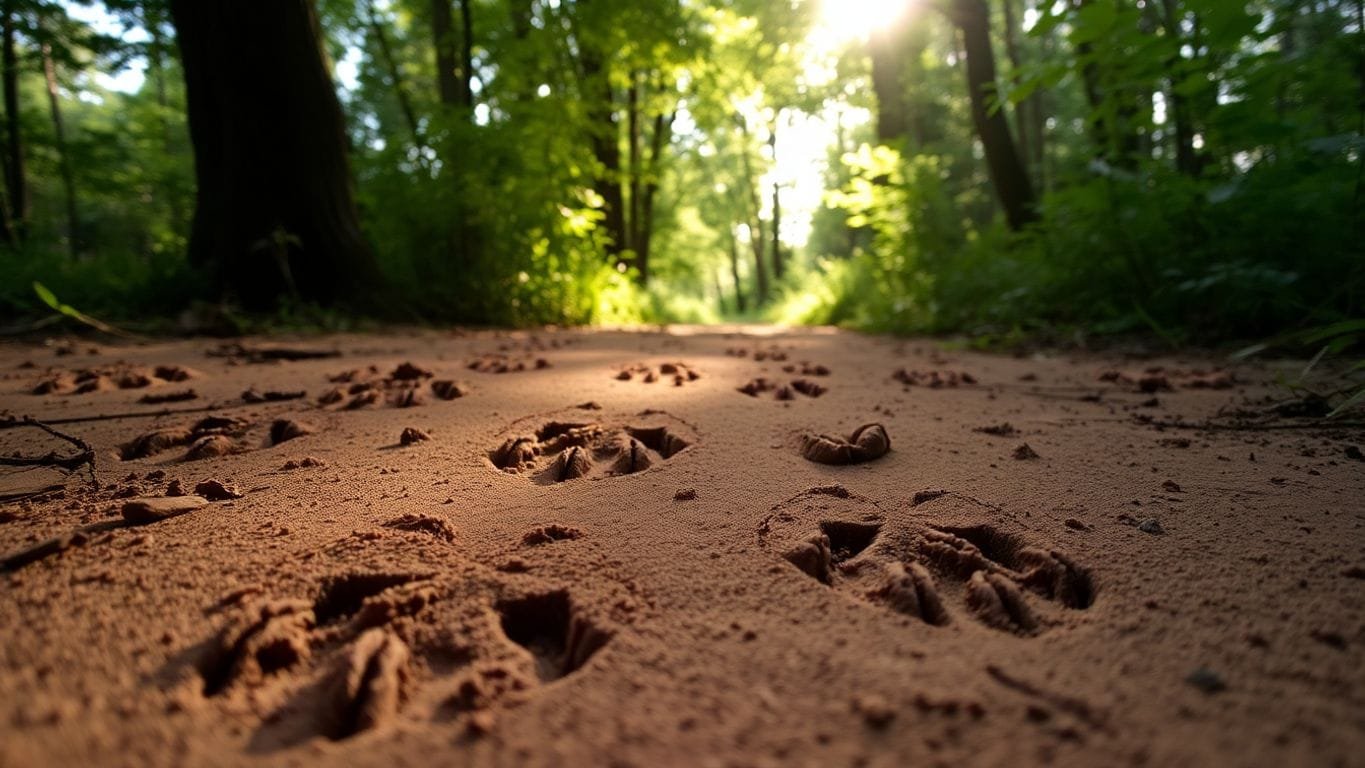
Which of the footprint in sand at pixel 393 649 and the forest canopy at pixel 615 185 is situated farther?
the forest canopy at pixel 615 185

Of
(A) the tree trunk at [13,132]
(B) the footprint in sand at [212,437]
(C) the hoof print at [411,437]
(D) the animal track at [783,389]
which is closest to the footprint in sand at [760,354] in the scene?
(D) the animal track at [783,389]

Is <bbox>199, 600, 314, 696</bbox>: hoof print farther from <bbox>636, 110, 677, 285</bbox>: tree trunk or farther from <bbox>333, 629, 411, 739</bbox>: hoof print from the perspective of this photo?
<bbox>636, 110, 677, 285</bbox>: tree trunk

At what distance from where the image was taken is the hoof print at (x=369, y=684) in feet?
2.66

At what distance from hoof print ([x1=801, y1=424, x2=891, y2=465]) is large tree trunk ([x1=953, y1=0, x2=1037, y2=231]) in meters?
6.97

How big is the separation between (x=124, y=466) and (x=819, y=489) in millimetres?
1808

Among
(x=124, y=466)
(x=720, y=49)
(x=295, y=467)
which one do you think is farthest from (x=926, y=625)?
(x=720, y=49)

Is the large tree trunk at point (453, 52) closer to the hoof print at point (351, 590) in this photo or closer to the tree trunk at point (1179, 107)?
the tree trunk at point (1179, 107)

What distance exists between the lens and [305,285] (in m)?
5.11

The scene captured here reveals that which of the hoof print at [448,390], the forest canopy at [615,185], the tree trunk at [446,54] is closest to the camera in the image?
the hoof print at [448,390]

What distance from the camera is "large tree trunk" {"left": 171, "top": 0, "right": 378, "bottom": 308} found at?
488 cm

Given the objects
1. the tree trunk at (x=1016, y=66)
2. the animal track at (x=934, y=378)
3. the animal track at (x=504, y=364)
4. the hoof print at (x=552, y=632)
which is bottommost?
the hoof print at (x=552, y=632)

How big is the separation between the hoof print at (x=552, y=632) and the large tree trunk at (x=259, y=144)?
186 inches

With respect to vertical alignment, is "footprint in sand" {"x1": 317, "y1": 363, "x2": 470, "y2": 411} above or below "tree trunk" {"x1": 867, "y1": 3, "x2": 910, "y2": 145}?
below

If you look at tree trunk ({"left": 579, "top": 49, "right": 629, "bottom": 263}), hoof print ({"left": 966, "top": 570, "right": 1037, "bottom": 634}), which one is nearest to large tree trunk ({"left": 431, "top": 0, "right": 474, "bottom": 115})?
tree trunk ({"left": 579, "top": 49, "right": 629, "bottom": 263})
